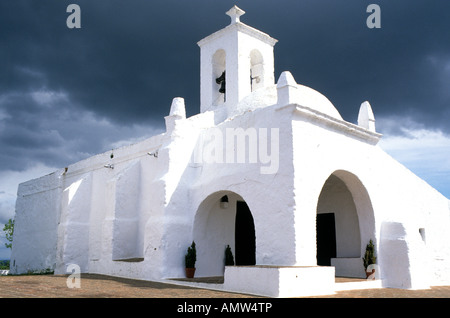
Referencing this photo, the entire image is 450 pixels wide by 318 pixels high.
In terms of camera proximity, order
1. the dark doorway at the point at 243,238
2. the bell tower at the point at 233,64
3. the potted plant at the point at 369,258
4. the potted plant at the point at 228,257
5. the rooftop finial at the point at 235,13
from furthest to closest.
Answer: the rooftop finial at the point at 235,13, the bell tower at the point at 233,64, the dark doorway at the point at 243,238, the potted plant at the point at 228,257, the potted plant at the point at 369,258

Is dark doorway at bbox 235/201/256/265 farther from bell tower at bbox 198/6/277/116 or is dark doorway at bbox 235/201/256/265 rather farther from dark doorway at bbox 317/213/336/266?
bell tower at bbox 198/6/277/116

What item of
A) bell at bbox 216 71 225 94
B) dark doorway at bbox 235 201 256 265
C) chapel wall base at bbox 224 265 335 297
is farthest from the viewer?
bell at bbox 216 71 225 94

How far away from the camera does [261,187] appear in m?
10.9

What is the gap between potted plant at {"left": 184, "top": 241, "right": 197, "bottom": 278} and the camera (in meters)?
12.4

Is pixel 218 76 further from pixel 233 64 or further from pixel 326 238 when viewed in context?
pixel 326 238

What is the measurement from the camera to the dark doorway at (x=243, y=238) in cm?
1391

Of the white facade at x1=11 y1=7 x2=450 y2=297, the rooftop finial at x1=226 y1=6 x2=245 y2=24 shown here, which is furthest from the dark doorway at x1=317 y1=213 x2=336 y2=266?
the rooftop finial at x1=226 y1=6 x2=245 y2=24

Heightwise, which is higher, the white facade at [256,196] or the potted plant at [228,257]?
the white facade at [256,196]

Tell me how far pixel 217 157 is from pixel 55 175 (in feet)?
35.9

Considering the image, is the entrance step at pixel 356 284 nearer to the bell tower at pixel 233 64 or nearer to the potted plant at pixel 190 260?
the potted plant at pixel 190 260

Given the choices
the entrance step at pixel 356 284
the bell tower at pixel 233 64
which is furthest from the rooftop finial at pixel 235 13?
the entrance step at pixel 356 284

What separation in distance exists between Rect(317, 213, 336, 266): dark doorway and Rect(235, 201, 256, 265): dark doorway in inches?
88.1

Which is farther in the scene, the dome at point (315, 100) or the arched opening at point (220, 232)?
the arched opening at point (220, 232)
